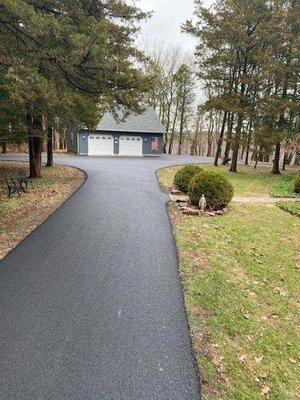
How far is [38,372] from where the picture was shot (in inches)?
146

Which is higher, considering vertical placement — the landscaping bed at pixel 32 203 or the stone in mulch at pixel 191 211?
the stone in mulch at pixel 191 211

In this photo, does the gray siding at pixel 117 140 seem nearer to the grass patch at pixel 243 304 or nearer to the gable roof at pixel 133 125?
the gable roof at pixel 133 125

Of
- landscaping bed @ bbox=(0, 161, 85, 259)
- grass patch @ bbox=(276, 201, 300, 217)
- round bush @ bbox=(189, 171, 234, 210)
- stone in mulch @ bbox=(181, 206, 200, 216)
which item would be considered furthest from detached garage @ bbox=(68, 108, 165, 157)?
stone in mulch @ bbox=(181, 206, 200, 216)

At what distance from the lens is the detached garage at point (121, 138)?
33.5 metres

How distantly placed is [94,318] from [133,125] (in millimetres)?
31981

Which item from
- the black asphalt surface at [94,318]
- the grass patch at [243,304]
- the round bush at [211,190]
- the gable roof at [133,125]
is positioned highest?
the gable roof at [133,125]

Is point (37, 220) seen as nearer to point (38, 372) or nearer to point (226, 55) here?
point (38, 372)

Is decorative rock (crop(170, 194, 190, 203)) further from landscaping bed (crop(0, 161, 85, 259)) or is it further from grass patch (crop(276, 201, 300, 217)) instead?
landscaping bed (crop(0, 161, 85, 259))

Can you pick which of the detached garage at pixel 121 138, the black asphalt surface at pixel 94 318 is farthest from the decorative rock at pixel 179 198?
the detached garage at pixel 121 138

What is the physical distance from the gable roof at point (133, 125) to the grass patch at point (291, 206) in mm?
23301

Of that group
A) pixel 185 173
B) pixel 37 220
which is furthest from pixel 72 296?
pixel 185 173

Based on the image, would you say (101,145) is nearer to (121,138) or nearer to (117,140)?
(117,140)

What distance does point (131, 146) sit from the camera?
35344 mm

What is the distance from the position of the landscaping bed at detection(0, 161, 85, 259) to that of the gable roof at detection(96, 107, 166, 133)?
1573 centimetres
